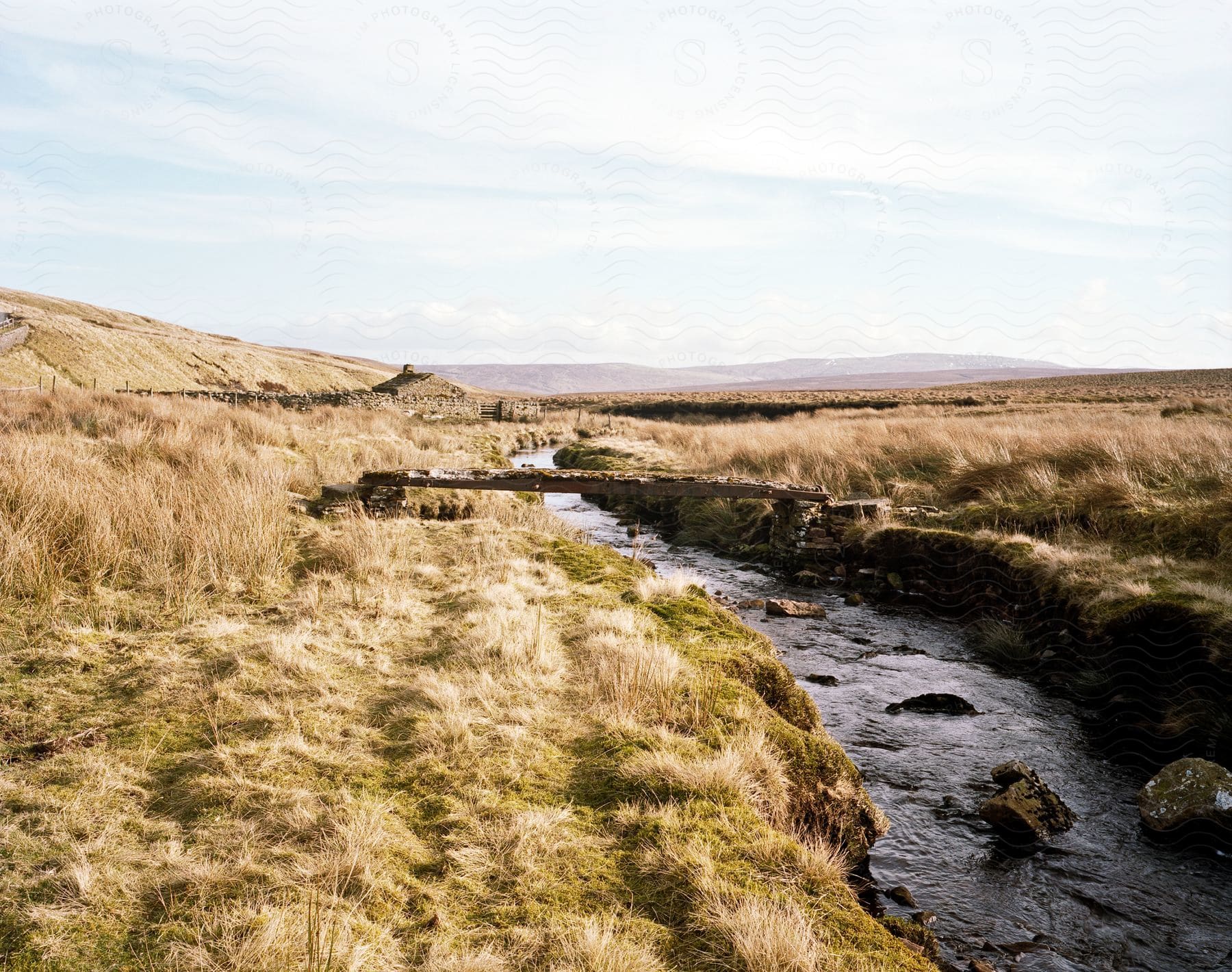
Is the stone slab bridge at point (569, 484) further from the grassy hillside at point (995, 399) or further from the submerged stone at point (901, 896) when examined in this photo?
the grassy hillside at point (995, 399)

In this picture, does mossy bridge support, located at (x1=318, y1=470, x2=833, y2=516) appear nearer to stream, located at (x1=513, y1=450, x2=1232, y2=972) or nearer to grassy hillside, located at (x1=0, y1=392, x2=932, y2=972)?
grassy hillside, located at (x1=0, y1=392, x2=932, y2=972)

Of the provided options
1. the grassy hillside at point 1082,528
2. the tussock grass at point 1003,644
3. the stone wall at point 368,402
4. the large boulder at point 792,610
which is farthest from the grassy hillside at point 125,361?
the tussock grass at point 1003,644

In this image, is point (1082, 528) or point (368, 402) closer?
point (1082, 528)

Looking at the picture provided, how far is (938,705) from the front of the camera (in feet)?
23.8

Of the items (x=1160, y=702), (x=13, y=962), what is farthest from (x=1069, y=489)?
(x=13, y=962)

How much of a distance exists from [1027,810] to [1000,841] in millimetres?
342

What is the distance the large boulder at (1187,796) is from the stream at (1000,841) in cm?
18

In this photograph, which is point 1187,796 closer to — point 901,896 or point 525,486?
point 901,896

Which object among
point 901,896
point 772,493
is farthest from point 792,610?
point 901,896

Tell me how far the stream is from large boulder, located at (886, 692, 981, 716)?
0.09 metres

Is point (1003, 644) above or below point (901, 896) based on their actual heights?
above

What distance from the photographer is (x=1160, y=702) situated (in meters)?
6.81

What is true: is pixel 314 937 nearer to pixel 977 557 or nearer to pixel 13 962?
pixel 13 962

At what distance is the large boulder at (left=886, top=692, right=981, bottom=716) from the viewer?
23.5 feet
